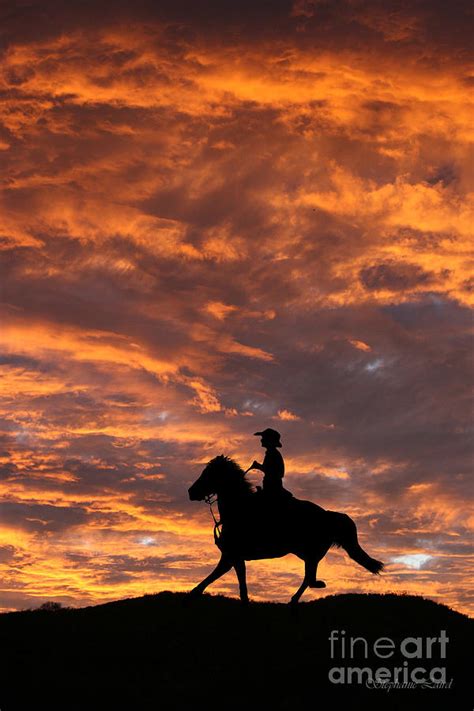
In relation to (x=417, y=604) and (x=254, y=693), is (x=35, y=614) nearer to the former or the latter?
(x=254, y=693)

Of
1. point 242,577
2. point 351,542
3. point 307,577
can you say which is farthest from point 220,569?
point 351,542

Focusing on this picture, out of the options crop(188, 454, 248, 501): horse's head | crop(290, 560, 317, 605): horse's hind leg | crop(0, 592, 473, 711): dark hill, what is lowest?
crop(0, 592, 473, 711): dark hill

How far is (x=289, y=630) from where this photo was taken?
2344cm

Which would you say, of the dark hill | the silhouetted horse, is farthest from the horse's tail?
the dark hill

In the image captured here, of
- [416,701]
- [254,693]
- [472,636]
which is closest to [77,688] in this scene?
[254,693]

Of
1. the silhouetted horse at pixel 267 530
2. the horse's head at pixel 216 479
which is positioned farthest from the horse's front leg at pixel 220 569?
the horse's head at pixel 216 479

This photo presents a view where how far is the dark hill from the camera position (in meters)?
20.1

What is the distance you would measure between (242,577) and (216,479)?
2.74 m

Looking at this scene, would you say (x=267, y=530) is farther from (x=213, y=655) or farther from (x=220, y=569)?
(x=213, y=655)

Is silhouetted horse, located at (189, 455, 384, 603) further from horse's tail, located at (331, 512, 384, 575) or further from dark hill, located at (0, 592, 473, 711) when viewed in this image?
dark hill, located at (0, 592, 473, 711)

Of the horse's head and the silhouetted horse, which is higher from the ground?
the horse's head

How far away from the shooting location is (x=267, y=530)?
24016 millimetres

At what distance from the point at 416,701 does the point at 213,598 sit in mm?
7975

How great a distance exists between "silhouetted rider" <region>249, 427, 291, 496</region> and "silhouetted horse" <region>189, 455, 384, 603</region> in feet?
0.89
